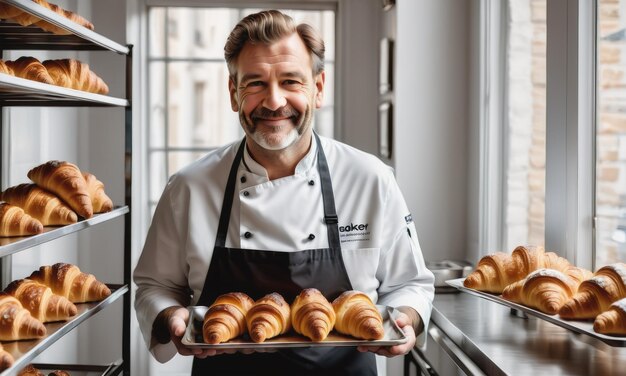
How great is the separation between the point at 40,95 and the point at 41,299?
0.59m

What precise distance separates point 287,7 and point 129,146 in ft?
4.87

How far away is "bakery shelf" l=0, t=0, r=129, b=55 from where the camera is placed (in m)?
1.88

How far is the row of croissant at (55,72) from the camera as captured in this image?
1912 mm

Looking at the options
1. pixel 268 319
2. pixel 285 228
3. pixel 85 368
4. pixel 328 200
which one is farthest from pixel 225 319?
pixel 85 368

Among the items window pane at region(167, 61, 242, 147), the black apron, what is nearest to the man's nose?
the black apron

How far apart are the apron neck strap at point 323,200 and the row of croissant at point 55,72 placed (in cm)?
55

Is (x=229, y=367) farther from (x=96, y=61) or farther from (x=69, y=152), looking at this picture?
(x=96, y=61)

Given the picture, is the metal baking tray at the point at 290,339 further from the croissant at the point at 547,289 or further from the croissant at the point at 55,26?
the croissant at the point at 55,26

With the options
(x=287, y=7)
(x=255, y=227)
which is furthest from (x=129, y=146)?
(x=287, y=7)

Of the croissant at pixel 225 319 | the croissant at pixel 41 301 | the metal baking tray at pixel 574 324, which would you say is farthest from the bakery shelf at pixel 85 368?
the metal baking tray at pixel 574 324

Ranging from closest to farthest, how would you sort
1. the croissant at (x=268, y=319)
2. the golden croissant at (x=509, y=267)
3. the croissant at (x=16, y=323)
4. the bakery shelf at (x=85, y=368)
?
the croissant at (x=268, y=319) < the croissant at (x=16, y=323) < the golden croissant at (x=509, y=267) < the bakery shelf at (x=85, y=368)

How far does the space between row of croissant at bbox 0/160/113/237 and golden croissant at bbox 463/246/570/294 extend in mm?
1125

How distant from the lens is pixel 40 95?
2064 millimetres

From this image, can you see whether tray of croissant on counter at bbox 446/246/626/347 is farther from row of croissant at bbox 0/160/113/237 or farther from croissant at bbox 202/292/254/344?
row of croissant at bbox 0/160/113/237
